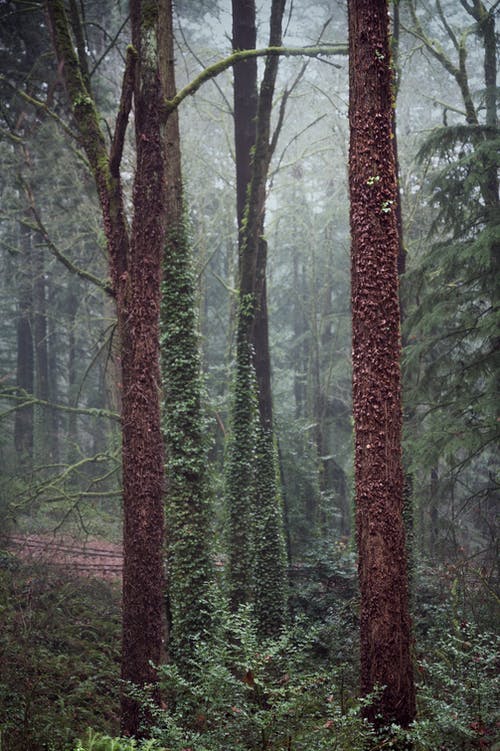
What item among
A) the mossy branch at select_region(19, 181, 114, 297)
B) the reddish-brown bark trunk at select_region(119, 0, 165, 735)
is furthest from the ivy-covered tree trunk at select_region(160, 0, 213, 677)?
the reddish-brown bark trunk at select_region(119, 0, 165, 735)

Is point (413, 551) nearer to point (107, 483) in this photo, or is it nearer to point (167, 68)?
point (167, 68)

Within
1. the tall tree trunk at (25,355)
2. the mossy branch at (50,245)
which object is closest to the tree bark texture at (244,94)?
the mossy branch at (50,245)

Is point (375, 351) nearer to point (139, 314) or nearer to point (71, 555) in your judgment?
point (139, 314)

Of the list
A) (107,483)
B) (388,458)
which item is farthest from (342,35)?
(388,458)

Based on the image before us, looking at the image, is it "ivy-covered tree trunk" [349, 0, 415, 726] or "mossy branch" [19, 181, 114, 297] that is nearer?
"ivy-covered tree trunk" [349, 0, 415, 726]

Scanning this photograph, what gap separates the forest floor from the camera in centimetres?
1295

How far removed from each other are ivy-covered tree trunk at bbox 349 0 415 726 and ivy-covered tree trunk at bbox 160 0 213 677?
4185mm

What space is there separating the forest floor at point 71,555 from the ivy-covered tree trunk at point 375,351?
844 centimetres

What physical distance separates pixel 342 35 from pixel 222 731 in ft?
73.6

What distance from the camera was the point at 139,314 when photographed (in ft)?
22.5

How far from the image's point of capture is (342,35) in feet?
71.2

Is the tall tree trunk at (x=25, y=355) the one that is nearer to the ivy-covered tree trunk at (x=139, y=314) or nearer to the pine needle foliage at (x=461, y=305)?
the pine needle foliage at (x=461, y=305)

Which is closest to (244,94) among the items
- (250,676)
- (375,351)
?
(375,351)

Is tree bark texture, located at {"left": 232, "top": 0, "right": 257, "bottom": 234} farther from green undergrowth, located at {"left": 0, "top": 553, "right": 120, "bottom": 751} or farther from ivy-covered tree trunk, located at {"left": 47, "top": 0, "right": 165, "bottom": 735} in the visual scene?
green undergrowth, located at {"left": 0, "top": 553, "right": 120, "bottom": 751}
